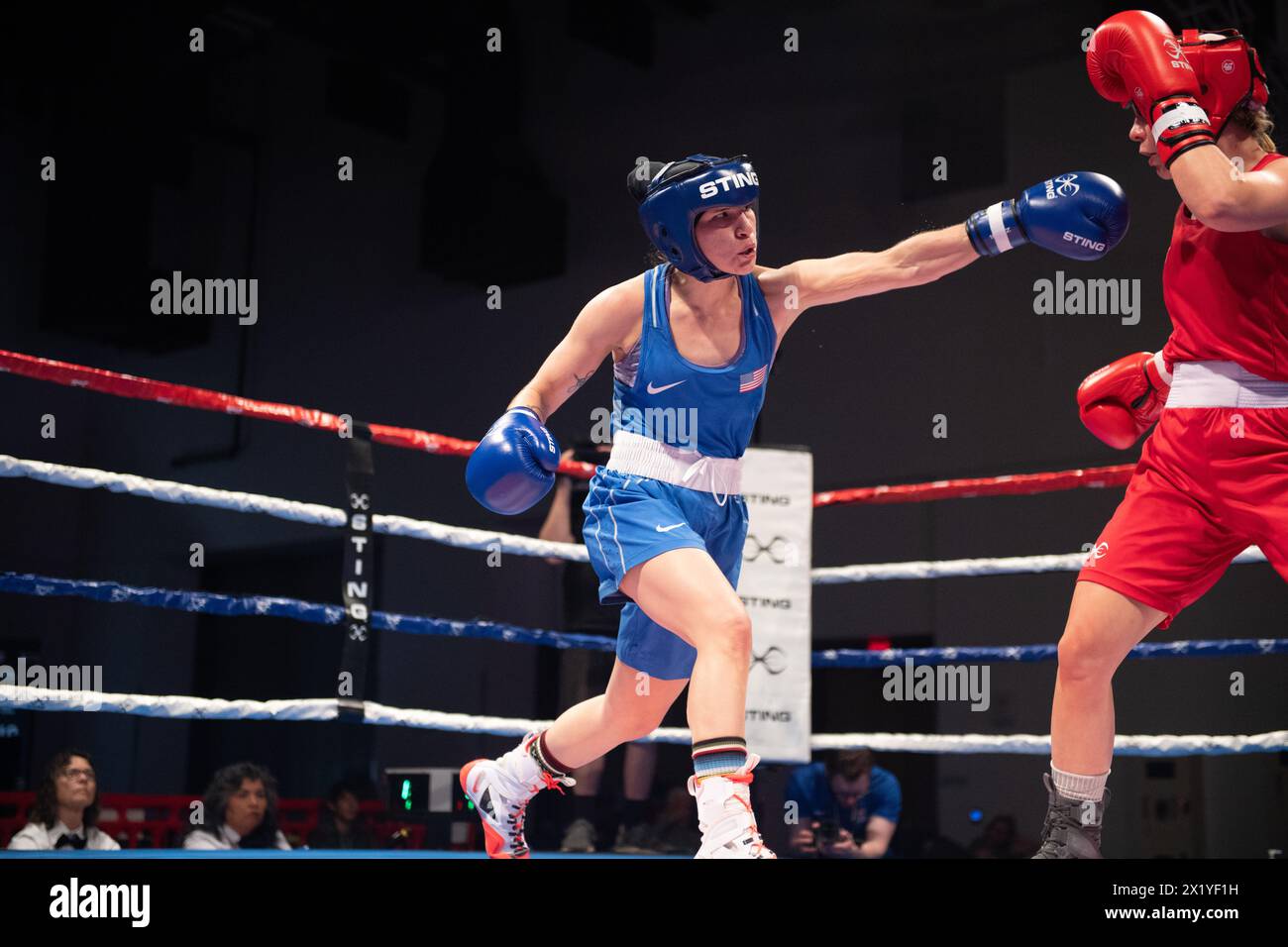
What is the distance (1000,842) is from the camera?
5531 mm

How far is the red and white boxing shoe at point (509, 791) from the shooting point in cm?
252

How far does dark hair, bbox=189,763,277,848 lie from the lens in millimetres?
3732

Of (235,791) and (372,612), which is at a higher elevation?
(372,612)

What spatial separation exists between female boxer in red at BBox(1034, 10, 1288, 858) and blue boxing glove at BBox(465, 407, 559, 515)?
0.90 m

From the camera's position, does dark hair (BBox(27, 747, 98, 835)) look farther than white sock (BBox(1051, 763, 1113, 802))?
Yes

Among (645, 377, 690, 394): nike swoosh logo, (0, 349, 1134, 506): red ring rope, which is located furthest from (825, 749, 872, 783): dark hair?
(645, 377, 690, 394): nike swoosh logo

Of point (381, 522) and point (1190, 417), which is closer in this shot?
point (1190, 417)

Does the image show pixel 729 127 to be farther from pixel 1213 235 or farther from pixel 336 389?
pixel 1213 235

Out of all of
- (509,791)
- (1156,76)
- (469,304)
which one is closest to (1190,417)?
(1156,76)

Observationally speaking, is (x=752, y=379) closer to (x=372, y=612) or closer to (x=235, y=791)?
(x=372, y=612)

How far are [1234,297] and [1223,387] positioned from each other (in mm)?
140

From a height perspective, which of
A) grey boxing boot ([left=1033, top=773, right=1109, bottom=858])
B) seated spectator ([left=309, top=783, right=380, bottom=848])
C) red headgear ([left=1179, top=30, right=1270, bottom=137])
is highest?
red headgear ([left=1179, top=30, right=1270, bottom=137])

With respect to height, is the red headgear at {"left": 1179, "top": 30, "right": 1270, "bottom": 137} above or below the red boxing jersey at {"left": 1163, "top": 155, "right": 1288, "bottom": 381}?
above

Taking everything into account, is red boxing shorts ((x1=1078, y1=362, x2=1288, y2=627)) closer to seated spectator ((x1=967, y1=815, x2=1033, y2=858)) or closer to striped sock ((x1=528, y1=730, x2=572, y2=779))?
striped sock ((x1=528, y1=730, x2=572, y2=779))
